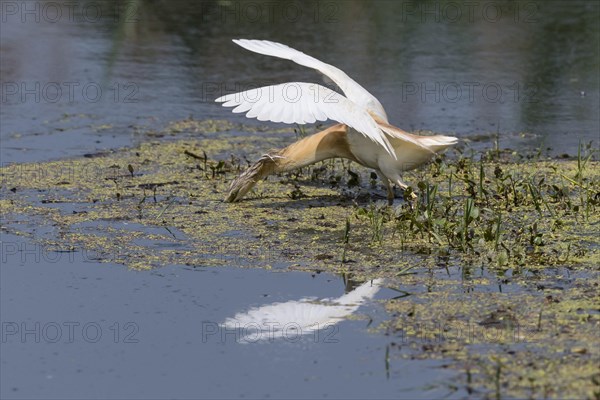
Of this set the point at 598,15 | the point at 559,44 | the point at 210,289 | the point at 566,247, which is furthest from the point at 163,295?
the point at 598,15

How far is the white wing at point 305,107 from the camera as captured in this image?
7.61 meters

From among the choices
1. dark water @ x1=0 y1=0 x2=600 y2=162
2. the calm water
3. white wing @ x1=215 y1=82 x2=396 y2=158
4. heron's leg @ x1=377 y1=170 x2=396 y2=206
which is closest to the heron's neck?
heron's leg @ x1=377 y1=170 x2=396 y2=206

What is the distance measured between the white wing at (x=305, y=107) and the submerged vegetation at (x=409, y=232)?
0.51 metres

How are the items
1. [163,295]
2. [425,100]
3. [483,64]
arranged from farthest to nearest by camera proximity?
[483,64]
[425,100]
[163,295]

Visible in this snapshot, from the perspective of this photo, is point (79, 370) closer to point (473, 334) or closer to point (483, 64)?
point (473, 334)

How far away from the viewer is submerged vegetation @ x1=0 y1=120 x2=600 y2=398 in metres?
5.50

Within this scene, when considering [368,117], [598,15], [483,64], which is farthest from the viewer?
[598,15]

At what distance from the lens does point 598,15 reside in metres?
15.7

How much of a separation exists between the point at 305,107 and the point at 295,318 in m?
2.04

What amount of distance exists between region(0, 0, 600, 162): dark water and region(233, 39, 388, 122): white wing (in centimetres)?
187

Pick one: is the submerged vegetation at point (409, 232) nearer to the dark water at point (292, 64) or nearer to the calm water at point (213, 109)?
the calm water at point (213, 109)

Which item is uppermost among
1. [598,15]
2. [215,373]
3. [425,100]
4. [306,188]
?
[598,15]

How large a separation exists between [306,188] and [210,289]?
7.91ft

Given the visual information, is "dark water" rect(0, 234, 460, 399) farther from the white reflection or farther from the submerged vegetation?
the submerged vegetation
